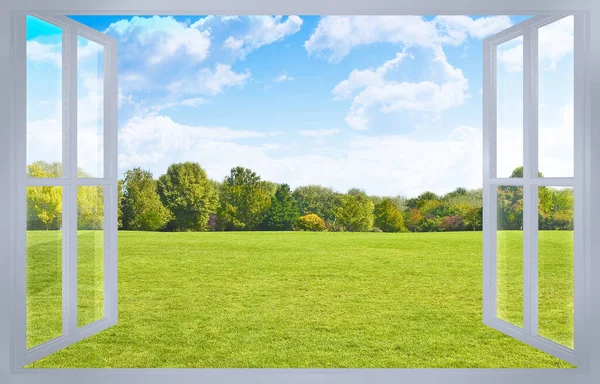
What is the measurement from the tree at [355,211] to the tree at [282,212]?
125 centimetres

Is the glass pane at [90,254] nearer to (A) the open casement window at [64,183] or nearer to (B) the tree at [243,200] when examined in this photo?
(A) the open casement window at [64,183]

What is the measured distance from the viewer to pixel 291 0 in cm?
277

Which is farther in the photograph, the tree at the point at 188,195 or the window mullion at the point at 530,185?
the tree at the point at 188,195

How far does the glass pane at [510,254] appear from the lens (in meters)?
3.57

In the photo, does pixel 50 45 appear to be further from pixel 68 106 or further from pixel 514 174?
pixel 514 174

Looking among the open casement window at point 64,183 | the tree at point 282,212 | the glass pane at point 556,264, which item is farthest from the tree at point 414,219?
the open casement window at point 64,183

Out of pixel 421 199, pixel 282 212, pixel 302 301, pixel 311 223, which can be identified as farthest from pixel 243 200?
pixel 302 301

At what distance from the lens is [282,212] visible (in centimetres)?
1445

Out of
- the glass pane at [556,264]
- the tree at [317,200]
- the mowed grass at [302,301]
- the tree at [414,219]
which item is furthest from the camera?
the tree at [414,219]

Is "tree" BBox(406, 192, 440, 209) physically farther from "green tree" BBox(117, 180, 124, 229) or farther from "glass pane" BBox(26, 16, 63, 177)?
"glass pane" BBox(26, 16, 63, 177)

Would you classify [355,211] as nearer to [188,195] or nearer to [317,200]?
[317,200]

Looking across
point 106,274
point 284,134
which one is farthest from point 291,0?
point 284,134

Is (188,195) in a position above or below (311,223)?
above

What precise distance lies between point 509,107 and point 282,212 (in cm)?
1094
